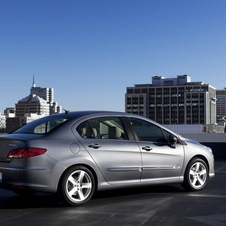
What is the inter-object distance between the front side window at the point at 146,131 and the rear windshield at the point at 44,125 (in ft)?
4.15

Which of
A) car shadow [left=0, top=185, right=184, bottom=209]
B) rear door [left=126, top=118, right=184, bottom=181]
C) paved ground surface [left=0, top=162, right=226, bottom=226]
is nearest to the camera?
paved ground surface [left=0, top=162, right=226, bottom=226]

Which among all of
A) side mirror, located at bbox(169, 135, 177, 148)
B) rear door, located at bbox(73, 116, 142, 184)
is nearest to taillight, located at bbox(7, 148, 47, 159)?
rear door, located at bbox(73, 116, 142, 184)

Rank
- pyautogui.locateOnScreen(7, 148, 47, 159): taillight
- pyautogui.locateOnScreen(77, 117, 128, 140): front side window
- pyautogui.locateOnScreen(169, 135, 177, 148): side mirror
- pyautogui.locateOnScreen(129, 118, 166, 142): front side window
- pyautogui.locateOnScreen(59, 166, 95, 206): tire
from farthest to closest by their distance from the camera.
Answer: pyautogui.locateOnScreen(169, 135, 177, 148): side mirror
pyautogui.locateOnScreen(129, 118, 166, 142): front side window
pyautogui.locateOnScreen(77, 117, 128, 140): front side window
pyautogui.locateOnScreen(59, 166, 95, 206): tire
pyautogui.locateOnScreen(7, 148, 47, 159): taillight

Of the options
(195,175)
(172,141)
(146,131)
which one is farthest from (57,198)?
(195,175)

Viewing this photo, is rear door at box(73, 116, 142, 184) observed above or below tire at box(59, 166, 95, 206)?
above

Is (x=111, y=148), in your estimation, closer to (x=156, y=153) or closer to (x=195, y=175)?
(x=156, y=153)

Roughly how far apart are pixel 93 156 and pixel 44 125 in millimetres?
955

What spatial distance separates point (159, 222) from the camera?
586cm

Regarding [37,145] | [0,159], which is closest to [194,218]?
[37,145]

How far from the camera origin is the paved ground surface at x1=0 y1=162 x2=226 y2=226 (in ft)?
19.5

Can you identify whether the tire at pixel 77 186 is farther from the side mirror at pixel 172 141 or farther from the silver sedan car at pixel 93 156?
the side mirror at pixel 172 141

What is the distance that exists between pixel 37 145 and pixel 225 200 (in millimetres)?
3207

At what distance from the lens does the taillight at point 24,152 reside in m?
6.65

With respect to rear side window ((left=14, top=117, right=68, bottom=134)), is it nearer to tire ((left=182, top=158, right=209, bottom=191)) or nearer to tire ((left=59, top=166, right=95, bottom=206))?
tire ((left=59, top=166, right=95, bottom=206))
